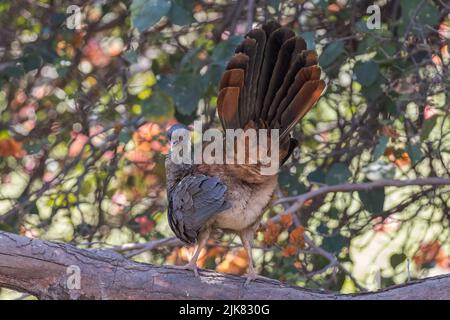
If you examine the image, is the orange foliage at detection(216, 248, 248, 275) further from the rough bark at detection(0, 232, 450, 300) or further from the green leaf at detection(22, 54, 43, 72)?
the green leaf at detection(22, 54, 43, 72)

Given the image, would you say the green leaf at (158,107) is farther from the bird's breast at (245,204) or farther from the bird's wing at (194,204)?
the bird's breast at (245,204)

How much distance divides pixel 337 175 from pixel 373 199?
0.27 m

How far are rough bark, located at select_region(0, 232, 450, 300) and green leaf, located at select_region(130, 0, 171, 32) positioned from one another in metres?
1.12

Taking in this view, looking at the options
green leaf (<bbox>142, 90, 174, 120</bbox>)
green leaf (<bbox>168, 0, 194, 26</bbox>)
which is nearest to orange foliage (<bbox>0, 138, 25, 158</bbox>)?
green leaf (<bbox>142, 90, 174, 120</bbox>)

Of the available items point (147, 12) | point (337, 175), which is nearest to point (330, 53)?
point (337, 175)

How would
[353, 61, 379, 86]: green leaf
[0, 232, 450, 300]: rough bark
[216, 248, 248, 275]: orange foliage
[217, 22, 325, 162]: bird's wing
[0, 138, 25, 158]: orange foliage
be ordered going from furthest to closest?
[0, 138, 25, 158]: orange foliage < [216, 248, 248, 275]: orange foliage < [353, 61, 379, 86]: green leaf < [217, 22, 325, 162]: bird's wing < [0, 232, 450, 300]: rough bark

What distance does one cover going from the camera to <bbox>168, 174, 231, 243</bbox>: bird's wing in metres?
3.68

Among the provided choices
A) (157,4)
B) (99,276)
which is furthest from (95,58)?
(99,276)

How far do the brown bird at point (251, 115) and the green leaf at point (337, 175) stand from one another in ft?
2.84

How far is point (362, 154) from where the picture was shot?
16.8 ft

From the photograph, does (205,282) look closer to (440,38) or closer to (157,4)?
(157,4)

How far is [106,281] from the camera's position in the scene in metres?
3.36

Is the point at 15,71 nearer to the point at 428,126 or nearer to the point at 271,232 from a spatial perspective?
the point at 271,232

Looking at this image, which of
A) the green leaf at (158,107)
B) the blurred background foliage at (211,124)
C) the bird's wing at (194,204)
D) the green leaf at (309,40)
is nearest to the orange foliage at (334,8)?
the blurred background foliage at (211,124)
